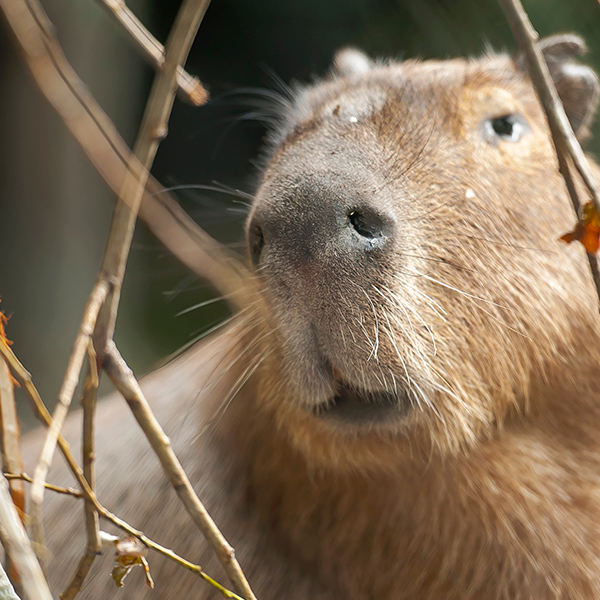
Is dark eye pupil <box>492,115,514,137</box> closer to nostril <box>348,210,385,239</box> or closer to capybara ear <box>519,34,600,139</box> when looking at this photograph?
capybara ear <box>519,34,600,139</box>

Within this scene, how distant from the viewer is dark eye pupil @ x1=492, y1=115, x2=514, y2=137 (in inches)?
56.3

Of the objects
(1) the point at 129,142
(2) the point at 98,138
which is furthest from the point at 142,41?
(1) the point at 129,142

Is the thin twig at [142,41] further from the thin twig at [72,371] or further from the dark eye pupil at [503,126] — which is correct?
the dark eye pupil at [503,126]

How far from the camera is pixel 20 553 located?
686 millimetres

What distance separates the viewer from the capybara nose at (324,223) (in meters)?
1.07

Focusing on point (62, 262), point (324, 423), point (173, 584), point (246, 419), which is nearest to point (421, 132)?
point (324, 423)

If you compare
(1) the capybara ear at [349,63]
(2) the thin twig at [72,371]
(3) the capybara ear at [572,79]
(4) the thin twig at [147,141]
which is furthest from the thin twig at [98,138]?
(3) the capybara ear at [572,79]

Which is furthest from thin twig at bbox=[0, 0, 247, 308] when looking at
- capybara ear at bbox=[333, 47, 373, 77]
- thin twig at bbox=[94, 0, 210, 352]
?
capybara ear at bbox=[333, 47, 373, 77]

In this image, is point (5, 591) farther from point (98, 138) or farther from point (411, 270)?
point (98, 138)

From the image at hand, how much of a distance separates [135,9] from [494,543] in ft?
10.1

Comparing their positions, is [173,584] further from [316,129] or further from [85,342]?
[316,129]

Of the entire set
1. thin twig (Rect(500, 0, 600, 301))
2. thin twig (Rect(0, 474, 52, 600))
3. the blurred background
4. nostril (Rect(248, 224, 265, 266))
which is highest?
the blurred background

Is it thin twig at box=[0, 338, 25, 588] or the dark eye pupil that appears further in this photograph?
the dark eye pupil

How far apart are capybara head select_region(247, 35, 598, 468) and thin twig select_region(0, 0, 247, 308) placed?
0.94 feet
